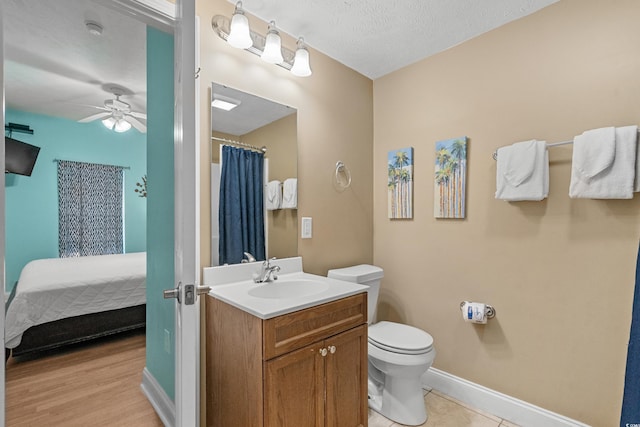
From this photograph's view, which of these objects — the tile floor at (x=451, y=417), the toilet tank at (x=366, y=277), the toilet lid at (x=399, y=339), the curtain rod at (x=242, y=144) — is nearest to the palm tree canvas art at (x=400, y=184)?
the toilet tank at (x=366, y=277)

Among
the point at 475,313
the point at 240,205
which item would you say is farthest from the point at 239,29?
the point at 475,313

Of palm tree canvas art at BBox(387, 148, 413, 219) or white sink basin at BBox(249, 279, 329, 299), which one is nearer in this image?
white sink basin at BBox(249, 279, 329, 299)

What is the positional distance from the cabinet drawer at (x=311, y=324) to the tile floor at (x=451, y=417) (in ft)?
2.30

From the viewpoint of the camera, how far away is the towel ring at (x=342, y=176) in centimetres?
223

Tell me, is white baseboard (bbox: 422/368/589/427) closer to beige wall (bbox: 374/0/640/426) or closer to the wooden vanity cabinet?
beige wall (bbox: 374/0/640/426)

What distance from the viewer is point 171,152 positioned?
1621 millimetres

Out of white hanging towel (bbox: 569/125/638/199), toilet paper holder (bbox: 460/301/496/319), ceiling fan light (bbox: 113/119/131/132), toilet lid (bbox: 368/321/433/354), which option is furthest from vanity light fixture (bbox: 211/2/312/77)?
ceiling fan light (bbox: 113/119/131/132)

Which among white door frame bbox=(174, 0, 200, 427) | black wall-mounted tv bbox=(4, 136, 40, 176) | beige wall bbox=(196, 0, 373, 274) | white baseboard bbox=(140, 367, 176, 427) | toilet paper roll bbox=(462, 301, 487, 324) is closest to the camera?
white door frame bbox=(174, 0, 200, 427)

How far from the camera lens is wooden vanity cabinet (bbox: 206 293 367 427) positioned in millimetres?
1173

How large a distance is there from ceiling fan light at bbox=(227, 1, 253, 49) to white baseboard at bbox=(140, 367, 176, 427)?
2063 millimetres

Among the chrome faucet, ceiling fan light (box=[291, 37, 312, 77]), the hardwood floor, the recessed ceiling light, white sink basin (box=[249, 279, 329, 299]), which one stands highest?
ceiling fan light (box=[291, 37, 312, 77])

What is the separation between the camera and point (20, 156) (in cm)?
353

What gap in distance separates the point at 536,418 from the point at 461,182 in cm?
144

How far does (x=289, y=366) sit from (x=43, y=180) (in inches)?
184
